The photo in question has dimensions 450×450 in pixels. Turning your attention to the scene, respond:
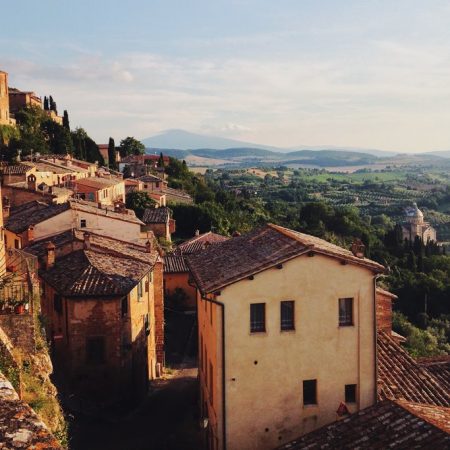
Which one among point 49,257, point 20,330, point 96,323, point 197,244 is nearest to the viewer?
point 20,330

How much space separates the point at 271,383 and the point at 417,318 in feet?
145

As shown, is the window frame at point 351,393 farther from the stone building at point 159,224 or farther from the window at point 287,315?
the stone building at point 159,224

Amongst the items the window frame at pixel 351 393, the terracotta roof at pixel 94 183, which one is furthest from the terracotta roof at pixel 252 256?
the terracotta roof at pixel 94 183

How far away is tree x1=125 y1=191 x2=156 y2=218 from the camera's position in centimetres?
6161

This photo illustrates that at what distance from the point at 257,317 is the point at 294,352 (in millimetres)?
1491

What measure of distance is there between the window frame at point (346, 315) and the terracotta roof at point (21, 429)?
13280 millimetres

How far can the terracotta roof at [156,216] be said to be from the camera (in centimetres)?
5199

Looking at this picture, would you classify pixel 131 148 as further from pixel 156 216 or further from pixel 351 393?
pixel 351 393

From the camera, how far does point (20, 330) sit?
1515 cm

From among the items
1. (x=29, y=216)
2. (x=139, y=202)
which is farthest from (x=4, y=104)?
(x=29, y=216)

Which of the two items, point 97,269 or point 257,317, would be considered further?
point 97,269

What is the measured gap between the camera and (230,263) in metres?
18.4

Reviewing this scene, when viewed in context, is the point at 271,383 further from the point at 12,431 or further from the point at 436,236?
the point at 436,236

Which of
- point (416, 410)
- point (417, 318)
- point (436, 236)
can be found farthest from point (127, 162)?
point (416, 410)
